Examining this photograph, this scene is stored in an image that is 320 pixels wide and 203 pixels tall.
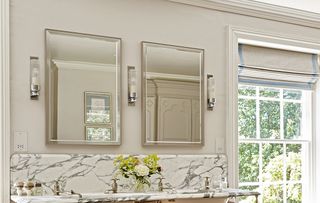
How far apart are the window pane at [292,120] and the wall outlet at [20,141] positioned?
2.61 m

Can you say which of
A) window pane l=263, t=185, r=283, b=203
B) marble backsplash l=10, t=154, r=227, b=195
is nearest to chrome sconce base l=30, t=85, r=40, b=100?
marble backsplash l=10, t=154, r=227, b=195

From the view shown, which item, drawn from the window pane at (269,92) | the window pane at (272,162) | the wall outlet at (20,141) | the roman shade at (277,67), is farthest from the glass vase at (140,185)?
the window pane at (269,92)

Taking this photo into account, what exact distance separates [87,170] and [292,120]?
2324mm

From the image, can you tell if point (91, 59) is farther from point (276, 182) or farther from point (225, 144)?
point (276, 182)

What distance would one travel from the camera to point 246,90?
4520mm

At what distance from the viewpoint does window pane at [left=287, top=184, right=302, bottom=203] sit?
4754 millimetres

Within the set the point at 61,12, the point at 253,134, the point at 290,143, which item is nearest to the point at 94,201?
the point at 61,12

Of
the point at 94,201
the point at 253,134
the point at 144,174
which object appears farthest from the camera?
the point at 253,134

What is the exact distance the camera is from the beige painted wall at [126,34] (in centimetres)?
326

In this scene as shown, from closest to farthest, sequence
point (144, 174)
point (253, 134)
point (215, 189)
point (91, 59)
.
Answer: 1. point (144, 174)
2. point (91, 59)
3. point (215, 189)
4. point (253, 134)

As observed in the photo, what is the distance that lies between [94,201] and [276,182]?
234 centimetres

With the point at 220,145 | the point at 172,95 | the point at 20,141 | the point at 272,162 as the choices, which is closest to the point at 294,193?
the point at 272,162

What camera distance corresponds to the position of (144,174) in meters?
3.26

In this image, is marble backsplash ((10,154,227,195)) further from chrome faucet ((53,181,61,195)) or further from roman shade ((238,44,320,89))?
roman shade ((238,44,320,89))
